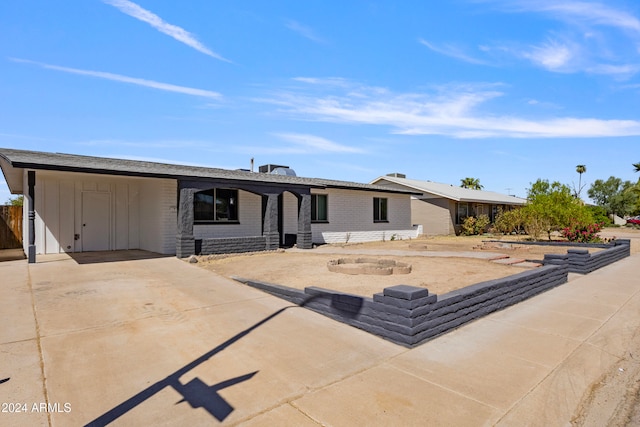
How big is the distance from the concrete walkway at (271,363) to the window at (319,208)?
11.8 metres

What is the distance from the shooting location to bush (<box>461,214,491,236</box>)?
2709cm

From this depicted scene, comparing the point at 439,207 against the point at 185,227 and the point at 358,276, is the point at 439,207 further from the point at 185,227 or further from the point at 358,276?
the point at 185,227

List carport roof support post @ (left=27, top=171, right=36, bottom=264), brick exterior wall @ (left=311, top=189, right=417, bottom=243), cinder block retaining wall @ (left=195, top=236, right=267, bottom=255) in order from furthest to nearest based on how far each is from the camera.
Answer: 1. brick exterior wall @ (left=311, top=189, right=417, bottom=243)
2. cinder block retaining wall @ (left=195, top=236, right=267, bottom=255)
3. carport roof support post @ (left=27, top=171, right=36, bottom=264)

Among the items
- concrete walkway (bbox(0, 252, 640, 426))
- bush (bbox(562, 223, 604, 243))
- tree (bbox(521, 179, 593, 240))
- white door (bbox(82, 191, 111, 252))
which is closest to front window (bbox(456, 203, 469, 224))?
tree (bbox(521, 179, 593, 240))

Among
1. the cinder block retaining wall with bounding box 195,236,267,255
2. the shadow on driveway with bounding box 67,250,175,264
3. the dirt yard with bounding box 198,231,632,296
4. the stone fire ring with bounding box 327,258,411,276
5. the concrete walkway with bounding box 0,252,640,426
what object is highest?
the cinder block retaining wall with bounding box 195,236,267,255

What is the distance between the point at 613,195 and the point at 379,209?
59979 millimetres

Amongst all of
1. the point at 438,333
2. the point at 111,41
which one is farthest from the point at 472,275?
the point at 111,41

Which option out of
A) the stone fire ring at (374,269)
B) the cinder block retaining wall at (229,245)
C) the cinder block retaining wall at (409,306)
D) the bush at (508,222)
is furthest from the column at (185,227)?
the bush at (508,222)

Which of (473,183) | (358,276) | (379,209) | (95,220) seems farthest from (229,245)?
(473,183)

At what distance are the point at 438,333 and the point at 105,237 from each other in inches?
542

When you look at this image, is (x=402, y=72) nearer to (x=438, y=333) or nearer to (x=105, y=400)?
(x=438, y=333)

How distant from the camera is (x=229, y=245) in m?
13.6

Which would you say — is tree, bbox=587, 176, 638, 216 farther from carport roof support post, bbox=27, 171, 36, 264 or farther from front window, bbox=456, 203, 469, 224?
carport roof support post, bbox=27, 171, 36, 264

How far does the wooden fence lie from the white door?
5.06 m
